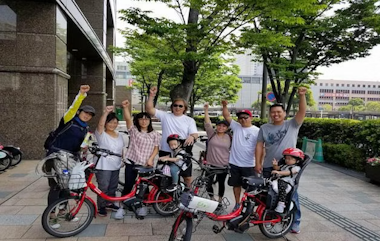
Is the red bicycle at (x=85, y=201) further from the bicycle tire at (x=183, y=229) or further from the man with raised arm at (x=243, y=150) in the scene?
the bicycle tire at (x=183, y=229)

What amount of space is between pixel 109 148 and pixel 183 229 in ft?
5.68

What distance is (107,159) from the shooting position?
14.3 feet

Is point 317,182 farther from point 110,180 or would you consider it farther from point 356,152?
point 110,180

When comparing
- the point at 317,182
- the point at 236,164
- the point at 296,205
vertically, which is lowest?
the point at 317,182

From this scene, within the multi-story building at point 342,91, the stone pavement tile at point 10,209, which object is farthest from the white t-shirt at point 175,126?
the multi-story building at point 342,91

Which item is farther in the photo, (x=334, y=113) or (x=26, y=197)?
(x=334, y=113)

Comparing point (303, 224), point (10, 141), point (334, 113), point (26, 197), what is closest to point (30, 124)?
point (10, 141)

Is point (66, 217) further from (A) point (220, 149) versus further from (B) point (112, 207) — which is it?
(A) point (220, 149)

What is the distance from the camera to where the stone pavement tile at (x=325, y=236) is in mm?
4051

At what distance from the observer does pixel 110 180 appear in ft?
14.6

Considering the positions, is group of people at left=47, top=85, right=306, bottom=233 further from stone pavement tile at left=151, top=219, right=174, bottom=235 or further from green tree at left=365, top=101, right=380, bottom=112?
green tree at left=365, top=101, right=380, bottom=112

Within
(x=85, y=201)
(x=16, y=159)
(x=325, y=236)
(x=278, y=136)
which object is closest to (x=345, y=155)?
(x=325, y=236)

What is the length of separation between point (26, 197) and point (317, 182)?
6.25m

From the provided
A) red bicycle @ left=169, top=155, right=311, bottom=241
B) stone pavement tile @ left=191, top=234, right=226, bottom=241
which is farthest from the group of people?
stone pavement tile @ left=191, top=234, right=226, bottom=241
